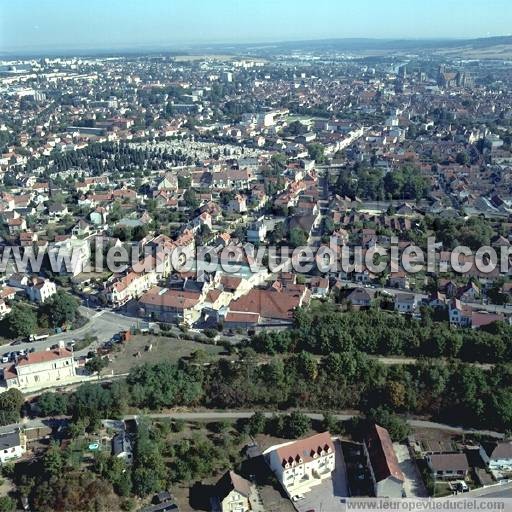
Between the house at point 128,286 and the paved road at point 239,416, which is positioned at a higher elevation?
the house at point 128,286

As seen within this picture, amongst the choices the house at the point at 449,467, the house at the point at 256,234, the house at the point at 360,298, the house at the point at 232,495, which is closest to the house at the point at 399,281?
the house at the point at 360,298

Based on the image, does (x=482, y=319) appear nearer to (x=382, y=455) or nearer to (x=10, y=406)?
(x=382, y=455)

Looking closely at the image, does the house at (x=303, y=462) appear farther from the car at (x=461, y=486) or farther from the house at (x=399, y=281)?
the house at (x=399, y=281)

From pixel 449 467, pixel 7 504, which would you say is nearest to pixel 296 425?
pixel 449 467

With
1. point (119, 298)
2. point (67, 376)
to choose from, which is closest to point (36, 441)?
point (67, 376)

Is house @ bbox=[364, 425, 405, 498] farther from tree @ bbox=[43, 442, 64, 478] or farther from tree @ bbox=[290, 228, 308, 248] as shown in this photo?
tree @ bbox=[290, 228, 308, 248]
